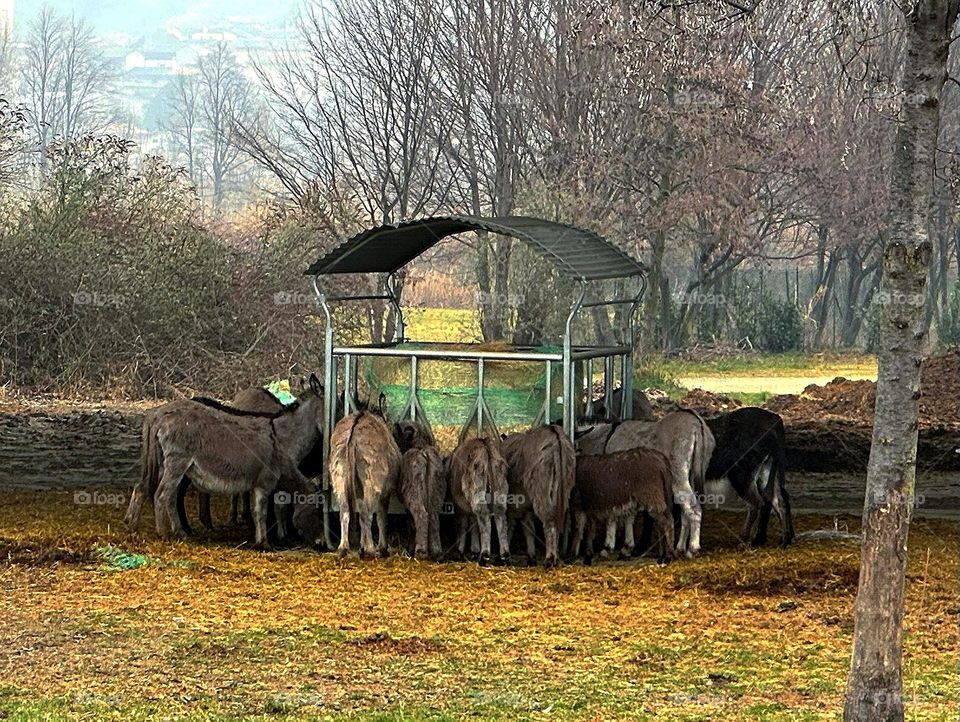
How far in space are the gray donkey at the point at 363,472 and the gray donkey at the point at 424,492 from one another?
0.11 m

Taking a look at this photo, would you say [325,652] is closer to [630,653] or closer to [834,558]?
[630,653]

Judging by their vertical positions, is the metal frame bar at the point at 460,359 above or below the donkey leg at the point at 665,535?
above

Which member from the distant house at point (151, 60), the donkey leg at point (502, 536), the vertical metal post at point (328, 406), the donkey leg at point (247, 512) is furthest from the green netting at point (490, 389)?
the distant house at point (151, 60)

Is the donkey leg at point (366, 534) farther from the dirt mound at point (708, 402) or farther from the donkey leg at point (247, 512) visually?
the dirt mound at point (708, 402)

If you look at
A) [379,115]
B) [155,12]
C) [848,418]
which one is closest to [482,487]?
[848,418]

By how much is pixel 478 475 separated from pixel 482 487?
0.28ft

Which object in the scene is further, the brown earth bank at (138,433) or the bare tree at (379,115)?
the bare tree at (379,115)

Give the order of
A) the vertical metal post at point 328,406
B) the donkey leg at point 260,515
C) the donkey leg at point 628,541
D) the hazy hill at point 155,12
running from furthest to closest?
the hazy hill at point 155,12, the vertical metal post at point 328,406, the donkey leg at point 260,515, the donkey leg at point 628,541

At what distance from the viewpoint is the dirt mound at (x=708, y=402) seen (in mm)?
20914

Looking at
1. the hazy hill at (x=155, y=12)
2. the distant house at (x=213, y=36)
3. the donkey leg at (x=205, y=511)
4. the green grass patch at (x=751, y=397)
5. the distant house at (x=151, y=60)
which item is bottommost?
the donkey leg at (x=205, y=511)

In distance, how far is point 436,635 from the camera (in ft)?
26.8

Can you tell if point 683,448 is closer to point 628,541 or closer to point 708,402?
point 628,541

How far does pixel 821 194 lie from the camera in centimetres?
2862

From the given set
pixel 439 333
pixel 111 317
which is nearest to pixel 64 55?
pixel 439 333
